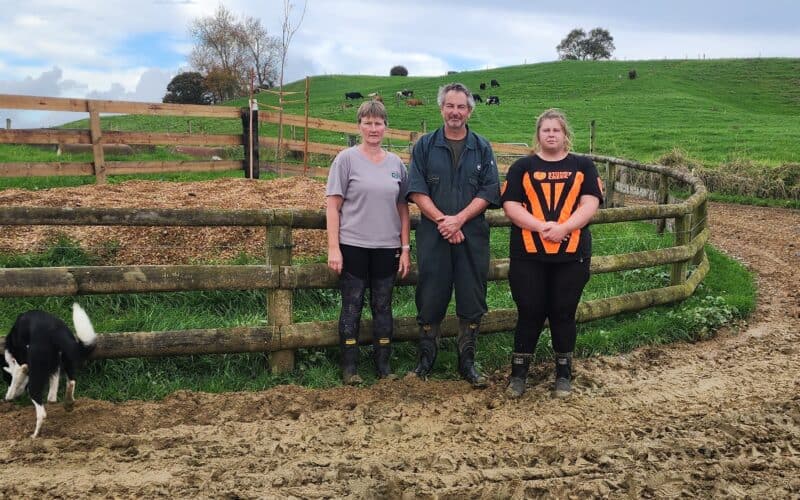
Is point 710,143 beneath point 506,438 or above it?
above

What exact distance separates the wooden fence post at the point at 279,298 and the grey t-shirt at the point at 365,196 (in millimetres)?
444

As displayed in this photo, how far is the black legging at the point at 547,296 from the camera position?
14.4 feet

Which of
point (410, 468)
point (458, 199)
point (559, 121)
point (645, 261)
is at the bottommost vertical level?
point (410, 468)

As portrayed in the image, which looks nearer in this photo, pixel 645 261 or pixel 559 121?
pixel 559 121

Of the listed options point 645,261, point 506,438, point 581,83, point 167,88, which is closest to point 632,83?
point 581,83

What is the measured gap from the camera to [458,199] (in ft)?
14.6

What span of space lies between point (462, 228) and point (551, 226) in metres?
0.61

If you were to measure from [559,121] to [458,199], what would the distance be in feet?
2.73

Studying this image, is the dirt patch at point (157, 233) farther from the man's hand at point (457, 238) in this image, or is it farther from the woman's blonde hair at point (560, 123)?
the woman's blonde hair at point (560, 123)

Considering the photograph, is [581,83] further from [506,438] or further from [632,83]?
[506,438]

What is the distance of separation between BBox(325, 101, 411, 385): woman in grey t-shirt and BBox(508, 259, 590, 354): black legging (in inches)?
32.2

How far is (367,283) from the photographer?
4641 mm

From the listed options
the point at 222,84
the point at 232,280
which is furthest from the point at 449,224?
the point at 222,84

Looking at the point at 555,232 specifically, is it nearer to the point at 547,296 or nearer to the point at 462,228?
the point at 547,296
